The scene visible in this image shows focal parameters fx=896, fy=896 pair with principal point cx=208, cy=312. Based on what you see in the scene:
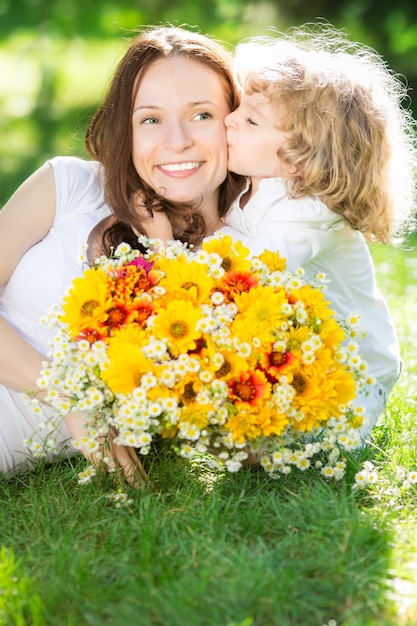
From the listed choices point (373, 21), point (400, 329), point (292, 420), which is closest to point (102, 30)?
point (373, 21)

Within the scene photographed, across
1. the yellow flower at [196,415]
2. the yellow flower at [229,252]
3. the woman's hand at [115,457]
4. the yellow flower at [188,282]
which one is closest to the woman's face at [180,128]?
the yellow flower at [229,252]

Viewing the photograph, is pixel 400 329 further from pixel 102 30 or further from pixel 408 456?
pixel 102 30

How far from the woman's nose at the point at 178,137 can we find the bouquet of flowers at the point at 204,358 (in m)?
0.63

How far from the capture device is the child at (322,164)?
318 centimetres

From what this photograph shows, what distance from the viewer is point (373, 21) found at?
12656 mm

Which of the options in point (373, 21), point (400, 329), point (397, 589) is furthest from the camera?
point (373, 21)

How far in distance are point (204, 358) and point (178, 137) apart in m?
1.05

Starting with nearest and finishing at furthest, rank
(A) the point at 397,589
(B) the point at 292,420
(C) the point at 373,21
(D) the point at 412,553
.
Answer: (A) the point at 397,589, (D) the point at 412,553, (B) the point at 292,420, (C) the point at 373,21

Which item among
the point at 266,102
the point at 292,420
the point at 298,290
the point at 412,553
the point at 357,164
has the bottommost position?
the point at 412,553

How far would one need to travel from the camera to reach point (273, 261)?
9.50 feet

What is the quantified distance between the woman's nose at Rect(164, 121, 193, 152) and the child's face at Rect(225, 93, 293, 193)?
179mm

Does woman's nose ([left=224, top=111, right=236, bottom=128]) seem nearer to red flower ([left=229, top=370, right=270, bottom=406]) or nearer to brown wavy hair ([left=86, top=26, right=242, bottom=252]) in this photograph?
brown wavy hair ([left=86, top=26, right=242, bottom=252])

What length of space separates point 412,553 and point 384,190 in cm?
140

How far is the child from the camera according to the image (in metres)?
3.18
